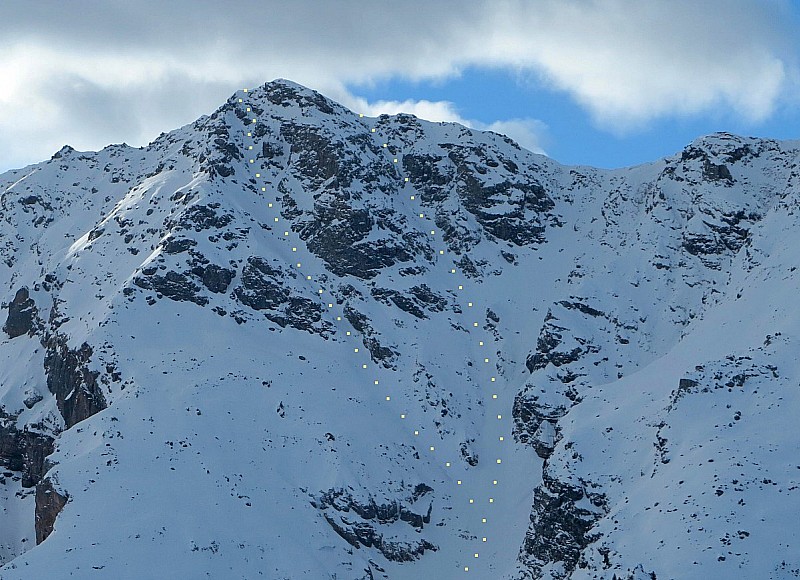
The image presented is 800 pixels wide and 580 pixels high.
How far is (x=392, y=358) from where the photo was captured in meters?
107

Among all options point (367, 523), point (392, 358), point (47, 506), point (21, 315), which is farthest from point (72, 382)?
point (367, 523)

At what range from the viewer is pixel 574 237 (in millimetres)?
128625

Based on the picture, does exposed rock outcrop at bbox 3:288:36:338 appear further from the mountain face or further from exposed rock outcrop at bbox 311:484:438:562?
exposed rock outcrop at bbox 311:484:438:562

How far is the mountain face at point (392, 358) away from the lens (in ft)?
237

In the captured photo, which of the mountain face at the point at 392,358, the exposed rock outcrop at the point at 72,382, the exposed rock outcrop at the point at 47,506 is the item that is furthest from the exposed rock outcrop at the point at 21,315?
the exposed rock outcrop at the point at 47,506

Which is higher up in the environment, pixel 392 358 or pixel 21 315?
pixel 392 358

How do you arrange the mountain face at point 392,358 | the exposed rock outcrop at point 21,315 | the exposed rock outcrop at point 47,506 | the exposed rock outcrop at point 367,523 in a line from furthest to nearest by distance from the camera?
the exposed rock outcrop at point 21,315 < the exposed rock outcrop at point 367,523 < the exposed rock outcrop at point 47,506 < the mountain face at point 392,358

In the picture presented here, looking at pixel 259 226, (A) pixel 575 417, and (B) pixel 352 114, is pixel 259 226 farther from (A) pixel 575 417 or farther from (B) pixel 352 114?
(A) pixel 575 417

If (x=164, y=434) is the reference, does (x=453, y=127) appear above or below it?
above

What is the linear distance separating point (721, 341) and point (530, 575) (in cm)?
2550

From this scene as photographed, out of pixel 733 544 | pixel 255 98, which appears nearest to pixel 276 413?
pixel 733 544

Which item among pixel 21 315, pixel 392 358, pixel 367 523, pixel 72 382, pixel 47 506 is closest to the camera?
pixel 47 506

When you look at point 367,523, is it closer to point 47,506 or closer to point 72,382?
point 47,506

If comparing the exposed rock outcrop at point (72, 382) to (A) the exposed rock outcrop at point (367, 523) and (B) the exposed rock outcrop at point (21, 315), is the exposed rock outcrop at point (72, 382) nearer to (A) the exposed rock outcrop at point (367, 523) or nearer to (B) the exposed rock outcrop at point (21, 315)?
(B) the exposed rock outcrop at point (21, 315)
